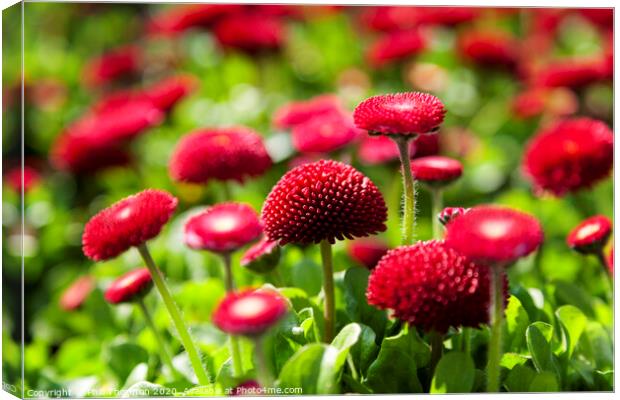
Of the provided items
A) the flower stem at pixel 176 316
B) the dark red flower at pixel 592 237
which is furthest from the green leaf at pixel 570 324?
the flower stem at pixel 176 316

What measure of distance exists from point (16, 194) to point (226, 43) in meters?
0.87

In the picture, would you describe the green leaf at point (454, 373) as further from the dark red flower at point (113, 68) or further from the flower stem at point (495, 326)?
the dark red flower at point (113, 68)

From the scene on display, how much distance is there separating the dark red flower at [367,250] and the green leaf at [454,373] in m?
0.40

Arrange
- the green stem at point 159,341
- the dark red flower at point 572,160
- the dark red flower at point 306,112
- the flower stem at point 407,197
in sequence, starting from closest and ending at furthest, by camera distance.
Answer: the flower stem at point 407,197 → the green stem at point 159,341 → the dark red flower at point 572,160 → the dark red flower at point 306,112

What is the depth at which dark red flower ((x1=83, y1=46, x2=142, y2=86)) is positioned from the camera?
328 centimetres

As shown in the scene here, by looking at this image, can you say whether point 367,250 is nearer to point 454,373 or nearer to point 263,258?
point 263,258

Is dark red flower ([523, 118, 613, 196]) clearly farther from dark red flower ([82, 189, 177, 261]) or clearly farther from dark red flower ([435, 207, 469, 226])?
dark red flower ([82, 189, 177, 261])

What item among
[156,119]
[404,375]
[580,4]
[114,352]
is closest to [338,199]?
[404,375]

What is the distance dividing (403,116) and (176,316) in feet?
1.58

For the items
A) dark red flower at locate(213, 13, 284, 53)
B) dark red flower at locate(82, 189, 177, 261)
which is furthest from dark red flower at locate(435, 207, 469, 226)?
dark red flower at locate(213, 13, 284, 53)

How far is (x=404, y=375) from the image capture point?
1382 mm

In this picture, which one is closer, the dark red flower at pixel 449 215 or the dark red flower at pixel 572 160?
the dark red flower at pixel 449 215

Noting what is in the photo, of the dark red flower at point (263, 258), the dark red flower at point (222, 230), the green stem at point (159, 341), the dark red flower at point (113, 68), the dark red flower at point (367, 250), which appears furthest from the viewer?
the dark red flower at point (113, 68)

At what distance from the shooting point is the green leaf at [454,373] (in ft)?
4.27
